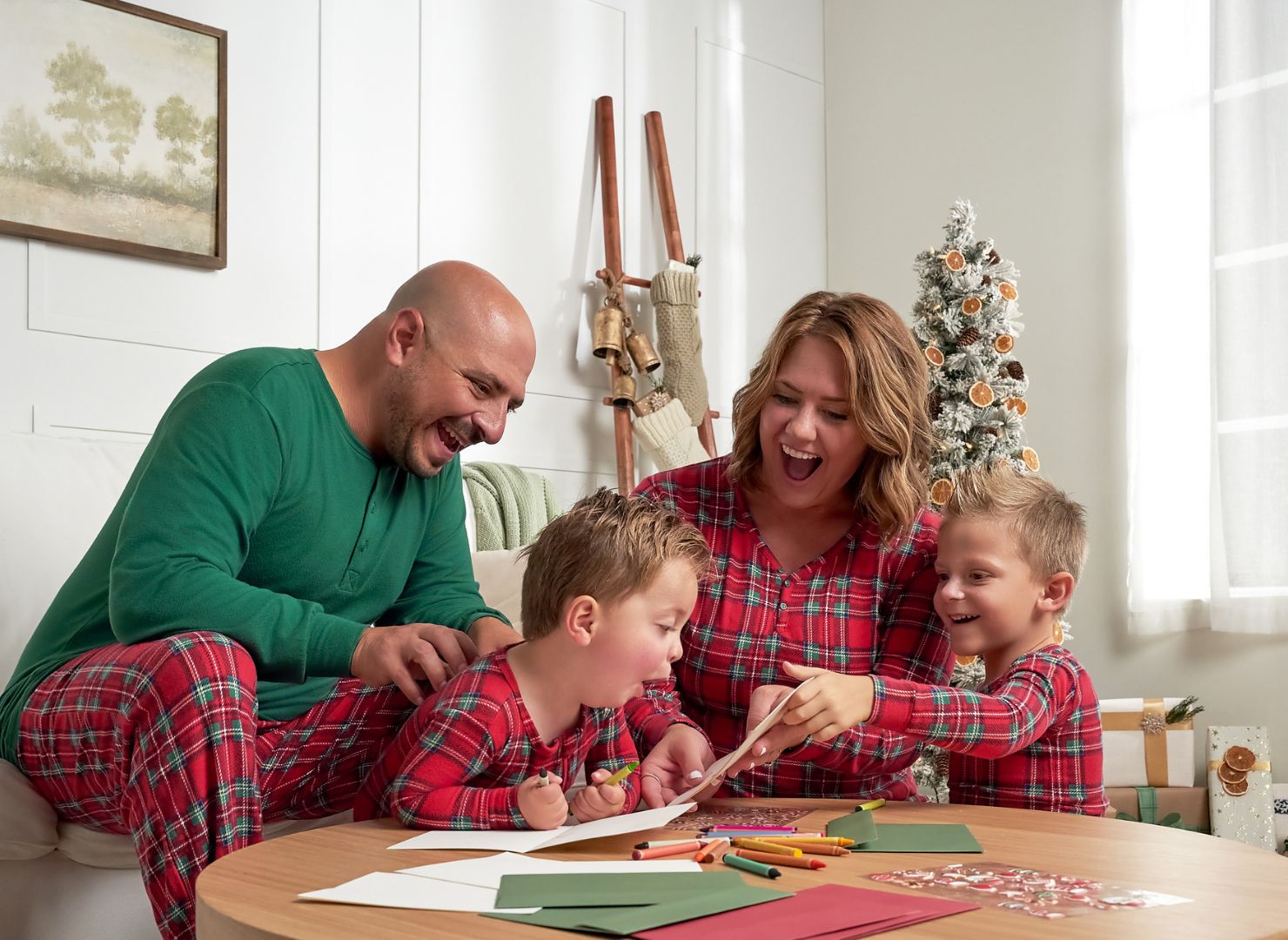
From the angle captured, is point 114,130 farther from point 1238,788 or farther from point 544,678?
point 1238,788

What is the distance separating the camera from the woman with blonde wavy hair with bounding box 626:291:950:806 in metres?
1.73

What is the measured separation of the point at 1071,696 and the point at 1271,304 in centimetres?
255

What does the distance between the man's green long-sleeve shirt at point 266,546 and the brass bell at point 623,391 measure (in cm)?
198

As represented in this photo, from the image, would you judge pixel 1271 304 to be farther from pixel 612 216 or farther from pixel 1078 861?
pixel 1078 861

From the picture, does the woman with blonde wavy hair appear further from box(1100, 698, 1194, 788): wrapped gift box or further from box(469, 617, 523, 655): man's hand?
box(1100, 698, 1194, 788): wrapped gift box

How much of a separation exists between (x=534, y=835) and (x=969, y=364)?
8.55ft

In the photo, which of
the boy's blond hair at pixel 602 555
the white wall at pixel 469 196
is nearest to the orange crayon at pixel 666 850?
the boy's blond hair at pixel 602 555

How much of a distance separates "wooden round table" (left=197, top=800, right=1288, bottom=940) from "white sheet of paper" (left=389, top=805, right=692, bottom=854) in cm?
2

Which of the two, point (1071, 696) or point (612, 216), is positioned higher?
point (612, 216)

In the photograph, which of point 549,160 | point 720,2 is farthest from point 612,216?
point 720,2

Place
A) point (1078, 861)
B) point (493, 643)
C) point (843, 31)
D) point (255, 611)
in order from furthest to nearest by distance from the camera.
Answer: point (843, 31), point (493, 643), point (255, 611), point (1078, 861)

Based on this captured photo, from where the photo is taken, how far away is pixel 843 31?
195 inches

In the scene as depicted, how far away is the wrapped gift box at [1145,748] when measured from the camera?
333 cm

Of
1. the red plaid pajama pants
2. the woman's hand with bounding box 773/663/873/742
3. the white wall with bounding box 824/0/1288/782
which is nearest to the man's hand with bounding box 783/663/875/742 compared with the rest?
the woman's hand with bounding box 773/663/873/742
